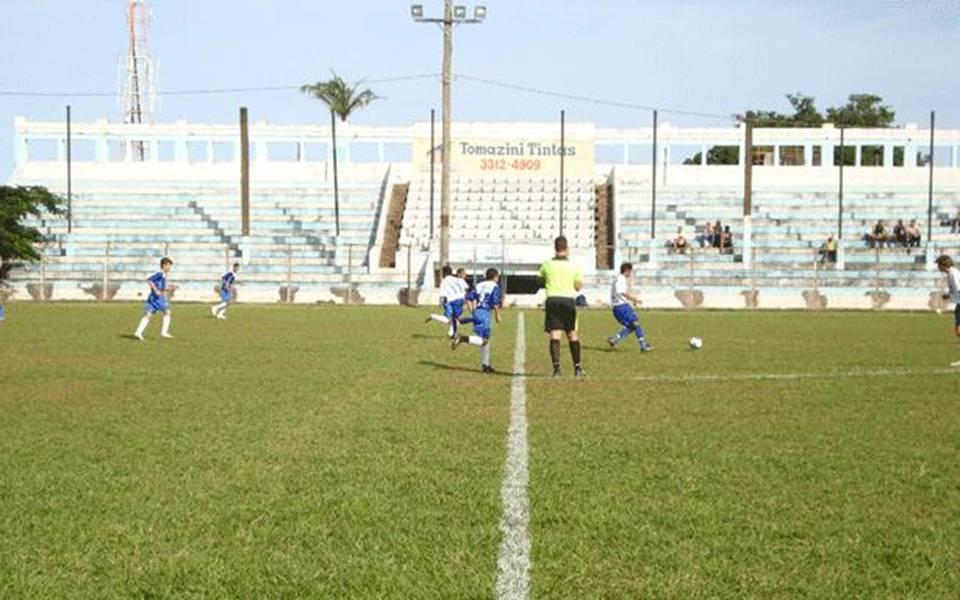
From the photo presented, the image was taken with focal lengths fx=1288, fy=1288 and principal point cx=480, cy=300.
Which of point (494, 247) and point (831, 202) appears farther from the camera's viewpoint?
point (831, 202)

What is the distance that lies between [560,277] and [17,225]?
127ft

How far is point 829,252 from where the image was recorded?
2024 inches

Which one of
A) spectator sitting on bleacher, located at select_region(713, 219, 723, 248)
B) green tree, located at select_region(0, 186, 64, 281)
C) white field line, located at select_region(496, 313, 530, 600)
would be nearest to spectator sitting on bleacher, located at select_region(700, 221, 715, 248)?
spectator sitting on bleacher, located at select_region(713, 219, 723, 248)

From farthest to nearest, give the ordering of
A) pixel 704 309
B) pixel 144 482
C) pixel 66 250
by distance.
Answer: pixel 66 250 < pixel 704 309 < pixel 144 482

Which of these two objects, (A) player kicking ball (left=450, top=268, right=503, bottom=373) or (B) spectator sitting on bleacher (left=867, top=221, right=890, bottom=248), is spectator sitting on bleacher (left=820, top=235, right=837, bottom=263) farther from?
(A) player kicking ball (left=450, top=268, right=503, bottom=373)

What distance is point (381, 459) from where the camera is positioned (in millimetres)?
9227

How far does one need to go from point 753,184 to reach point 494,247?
64.5 feet

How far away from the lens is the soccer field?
591cm

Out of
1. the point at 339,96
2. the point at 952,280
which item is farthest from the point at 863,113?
the point at 952,280

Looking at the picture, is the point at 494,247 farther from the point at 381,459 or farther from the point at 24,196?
the point at 381,459

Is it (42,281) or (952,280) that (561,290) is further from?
(42,281)

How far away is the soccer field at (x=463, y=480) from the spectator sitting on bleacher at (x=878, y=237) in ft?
120

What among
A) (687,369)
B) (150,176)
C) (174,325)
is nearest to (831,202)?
(150,176)

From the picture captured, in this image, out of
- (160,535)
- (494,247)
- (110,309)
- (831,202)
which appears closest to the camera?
(160,535)
